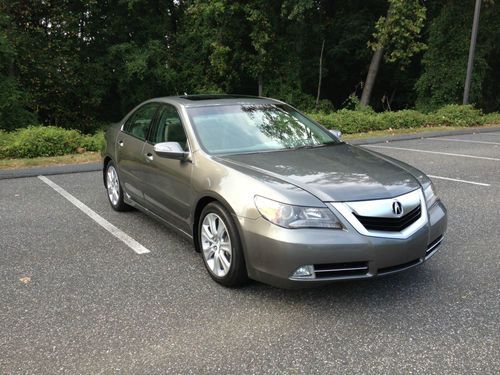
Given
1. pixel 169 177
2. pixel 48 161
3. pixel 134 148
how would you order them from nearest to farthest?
pixel 169 177, pixel 134 148, pixel 48 161

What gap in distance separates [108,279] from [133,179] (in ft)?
5.19

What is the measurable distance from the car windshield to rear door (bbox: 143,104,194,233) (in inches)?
8.5

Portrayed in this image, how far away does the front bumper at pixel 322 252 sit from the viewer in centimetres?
333

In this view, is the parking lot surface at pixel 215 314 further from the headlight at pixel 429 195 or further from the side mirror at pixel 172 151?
the side mirror at pixel 172 151

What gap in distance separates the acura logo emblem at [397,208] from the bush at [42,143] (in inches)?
358

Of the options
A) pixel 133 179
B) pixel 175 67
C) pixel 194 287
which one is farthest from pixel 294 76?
pixel 194 287

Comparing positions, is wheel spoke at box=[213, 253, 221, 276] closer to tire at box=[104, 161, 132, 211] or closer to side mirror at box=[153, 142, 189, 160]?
side mirror at box=[153, 142, 189, 160]

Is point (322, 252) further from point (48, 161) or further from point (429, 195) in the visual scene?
point (48, 161)

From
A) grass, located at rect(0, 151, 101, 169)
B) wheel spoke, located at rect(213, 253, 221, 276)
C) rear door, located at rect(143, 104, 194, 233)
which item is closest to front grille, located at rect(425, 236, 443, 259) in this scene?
wheel spoke, located at rect(213, 253, 221, 276)

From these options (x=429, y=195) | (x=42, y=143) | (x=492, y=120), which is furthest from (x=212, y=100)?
(x=492, y=120)

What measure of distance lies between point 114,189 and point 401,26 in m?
17.6

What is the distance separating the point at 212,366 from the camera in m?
2.93

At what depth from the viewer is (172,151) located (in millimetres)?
4348

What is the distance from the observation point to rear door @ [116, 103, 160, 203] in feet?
17.6
